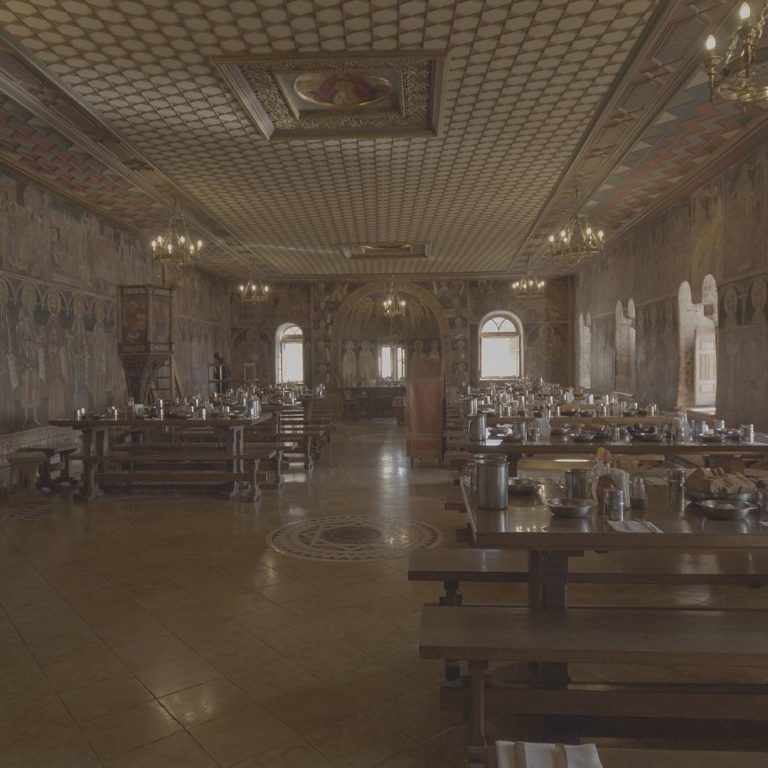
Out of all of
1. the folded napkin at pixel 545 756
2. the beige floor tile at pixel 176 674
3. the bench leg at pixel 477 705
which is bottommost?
the beige floor tile at pixel 176 674

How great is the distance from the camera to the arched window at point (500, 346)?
22.0 m

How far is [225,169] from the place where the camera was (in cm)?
970

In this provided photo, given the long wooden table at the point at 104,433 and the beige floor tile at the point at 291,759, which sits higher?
the long wooden table at the point at 104,433

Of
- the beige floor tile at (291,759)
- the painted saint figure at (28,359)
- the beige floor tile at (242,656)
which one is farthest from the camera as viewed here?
the painted saint figure at (28,359)

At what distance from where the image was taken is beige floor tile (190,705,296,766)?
2.94 m

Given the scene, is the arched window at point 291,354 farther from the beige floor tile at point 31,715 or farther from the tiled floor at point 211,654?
the beige floor tile at point 31,715

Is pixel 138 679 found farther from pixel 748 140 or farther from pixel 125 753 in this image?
pixel 748 140

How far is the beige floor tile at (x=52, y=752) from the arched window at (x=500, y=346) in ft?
63.4

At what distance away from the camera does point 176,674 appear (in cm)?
370

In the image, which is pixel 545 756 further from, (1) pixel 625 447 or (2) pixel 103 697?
(1) pixel 625 447

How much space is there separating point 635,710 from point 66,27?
6.52 meters

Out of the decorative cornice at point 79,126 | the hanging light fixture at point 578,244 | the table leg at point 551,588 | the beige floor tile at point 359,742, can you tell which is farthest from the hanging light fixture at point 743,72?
the decorative cornice at point 79,126

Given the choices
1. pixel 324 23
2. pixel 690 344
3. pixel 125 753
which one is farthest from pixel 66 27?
pixel 690 344

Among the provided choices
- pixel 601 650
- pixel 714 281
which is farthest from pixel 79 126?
pixel 714 281
